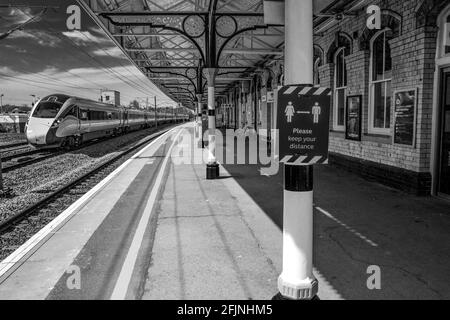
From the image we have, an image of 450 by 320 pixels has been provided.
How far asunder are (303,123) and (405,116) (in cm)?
600

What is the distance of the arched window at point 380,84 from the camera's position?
369 inches

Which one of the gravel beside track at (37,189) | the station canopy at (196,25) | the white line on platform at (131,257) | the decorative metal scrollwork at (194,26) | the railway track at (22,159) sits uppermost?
the decorative metal scrollwork at (194,26)

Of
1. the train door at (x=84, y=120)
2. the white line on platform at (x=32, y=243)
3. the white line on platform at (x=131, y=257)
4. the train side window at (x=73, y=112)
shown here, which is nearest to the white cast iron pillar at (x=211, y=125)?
the white line on platform at (x=131, y=257)

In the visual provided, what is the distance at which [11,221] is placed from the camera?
21.8 feet

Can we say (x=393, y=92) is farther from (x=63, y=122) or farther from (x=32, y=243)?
(x=63, y=122)

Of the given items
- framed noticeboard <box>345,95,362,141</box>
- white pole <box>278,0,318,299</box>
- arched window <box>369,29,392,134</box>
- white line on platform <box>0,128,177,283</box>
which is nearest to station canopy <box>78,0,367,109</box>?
white pole <box>278,0,318,299</box>

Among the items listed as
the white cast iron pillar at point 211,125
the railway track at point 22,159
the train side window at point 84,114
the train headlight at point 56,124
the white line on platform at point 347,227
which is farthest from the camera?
the train side window at point 84,114

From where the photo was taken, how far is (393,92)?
28.5 feet

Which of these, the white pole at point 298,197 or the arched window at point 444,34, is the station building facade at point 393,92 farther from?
the white pole at point 298,197

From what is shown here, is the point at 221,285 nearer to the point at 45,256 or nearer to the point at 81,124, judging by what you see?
the point at 45,256

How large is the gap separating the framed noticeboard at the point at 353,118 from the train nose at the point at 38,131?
44.6 feet

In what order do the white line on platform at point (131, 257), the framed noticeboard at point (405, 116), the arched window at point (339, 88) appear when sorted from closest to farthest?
the white line on platform at point (131, 257)
the framed noticeboard at point (405, 116)
the arched window at point (339, 88)

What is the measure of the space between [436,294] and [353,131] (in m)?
7.48
